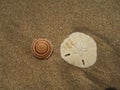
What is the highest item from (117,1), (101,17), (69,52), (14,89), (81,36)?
(117,1)

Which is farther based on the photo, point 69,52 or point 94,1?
point 94,1

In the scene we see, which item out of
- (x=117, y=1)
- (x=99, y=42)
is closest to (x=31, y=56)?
(x=99, y=42)

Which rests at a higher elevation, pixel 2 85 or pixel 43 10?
pixel 43 10

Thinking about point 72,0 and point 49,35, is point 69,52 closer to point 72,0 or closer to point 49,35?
point 49,35
